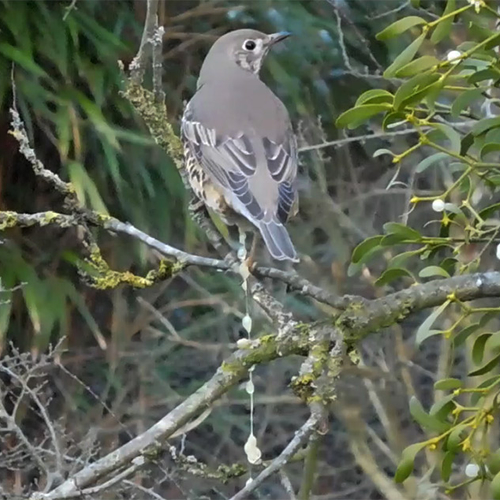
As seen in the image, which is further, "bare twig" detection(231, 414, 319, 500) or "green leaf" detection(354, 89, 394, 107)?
"green leaf" detection(354, 89, 394, 107)

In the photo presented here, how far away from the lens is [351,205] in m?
2.04

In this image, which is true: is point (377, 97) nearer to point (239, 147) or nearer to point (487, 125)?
point (487, 125)

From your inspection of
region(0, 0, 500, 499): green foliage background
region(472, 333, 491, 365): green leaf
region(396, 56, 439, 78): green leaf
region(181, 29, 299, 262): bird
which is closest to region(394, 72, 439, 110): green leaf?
region(396, 56, 439, 78): green leaf

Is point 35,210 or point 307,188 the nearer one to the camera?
point 35,210

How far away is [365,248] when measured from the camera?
88cm

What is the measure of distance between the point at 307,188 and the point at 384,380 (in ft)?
1.43

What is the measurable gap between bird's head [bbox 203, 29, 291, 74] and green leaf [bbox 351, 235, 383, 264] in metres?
0.65

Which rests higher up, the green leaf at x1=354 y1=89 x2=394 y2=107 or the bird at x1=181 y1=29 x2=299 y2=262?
the green leaf at x1=354 y1=89 x2=394 y2=107

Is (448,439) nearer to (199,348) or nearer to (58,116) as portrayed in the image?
(58,116)

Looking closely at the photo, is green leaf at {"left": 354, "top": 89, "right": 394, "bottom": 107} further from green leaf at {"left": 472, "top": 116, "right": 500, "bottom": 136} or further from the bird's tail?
the bird's tail

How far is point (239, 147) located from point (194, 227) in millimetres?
406

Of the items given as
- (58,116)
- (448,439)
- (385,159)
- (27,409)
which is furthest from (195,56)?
(448,439)

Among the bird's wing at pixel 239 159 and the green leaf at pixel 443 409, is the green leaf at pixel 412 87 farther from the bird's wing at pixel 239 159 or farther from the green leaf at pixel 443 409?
the bird's wing at pixel 239 159

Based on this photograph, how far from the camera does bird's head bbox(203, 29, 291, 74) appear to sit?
1.46m
